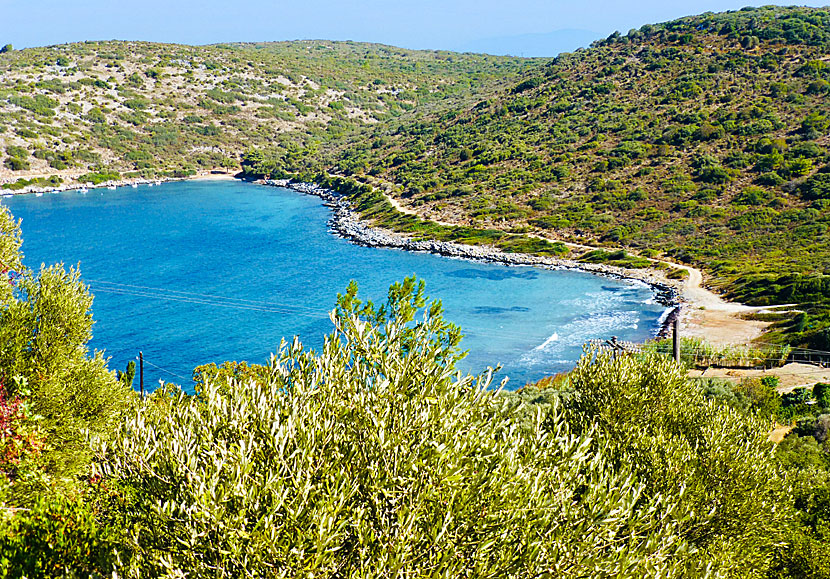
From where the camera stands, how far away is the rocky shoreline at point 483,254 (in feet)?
236

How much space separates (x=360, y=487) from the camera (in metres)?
9.91

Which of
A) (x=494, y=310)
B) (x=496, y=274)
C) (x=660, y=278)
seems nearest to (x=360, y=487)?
(x=494, y=310)

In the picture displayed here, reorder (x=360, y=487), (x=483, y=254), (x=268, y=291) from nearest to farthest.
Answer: (x=360, y=487) < (x=268, y=291) < (x=483, y=254)

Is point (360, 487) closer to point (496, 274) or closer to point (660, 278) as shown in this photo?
point (660, 278)

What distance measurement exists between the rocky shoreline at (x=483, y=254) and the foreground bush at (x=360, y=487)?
53.0 m

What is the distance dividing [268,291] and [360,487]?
72476 mm

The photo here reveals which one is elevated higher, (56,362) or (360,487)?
(360,487)

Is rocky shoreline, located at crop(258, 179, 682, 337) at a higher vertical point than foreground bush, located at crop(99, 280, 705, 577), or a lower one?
lower

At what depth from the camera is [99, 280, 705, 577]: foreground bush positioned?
28.2ft

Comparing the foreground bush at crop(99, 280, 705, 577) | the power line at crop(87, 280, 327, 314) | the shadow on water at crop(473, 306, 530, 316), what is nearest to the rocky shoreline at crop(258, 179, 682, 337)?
the shadow on water at crop(473, 306, 530, 316)

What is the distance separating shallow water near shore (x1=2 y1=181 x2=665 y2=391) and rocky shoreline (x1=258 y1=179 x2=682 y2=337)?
1.57 m

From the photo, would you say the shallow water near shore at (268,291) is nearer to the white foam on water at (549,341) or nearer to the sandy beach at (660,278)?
the white foam on water at (549,341)

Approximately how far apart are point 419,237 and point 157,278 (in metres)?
39.6

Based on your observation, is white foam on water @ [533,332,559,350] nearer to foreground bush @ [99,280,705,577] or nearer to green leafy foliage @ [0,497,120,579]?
foreground bush @ [99,280,705,577]
